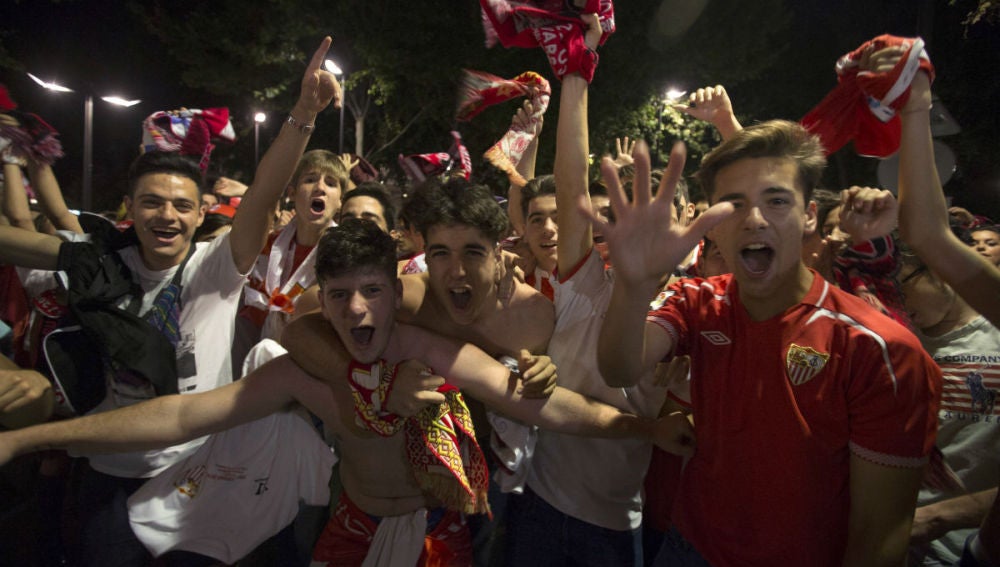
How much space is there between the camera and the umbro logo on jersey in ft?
6.56

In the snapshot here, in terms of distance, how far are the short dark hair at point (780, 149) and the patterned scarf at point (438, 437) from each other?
132 cm

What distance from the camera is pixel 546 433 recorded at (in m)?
2.75

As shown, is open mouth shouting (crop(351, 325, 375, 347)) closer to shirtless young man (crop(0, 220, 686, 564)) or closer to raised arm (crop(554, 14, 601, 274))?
shirtless young man (crop(0, 220, 686, 564))

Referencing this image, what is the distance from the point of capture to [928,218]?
194cm

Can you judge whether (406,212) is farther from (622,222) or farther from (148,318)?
(622,222)

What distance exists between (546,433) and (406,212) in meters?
1.27

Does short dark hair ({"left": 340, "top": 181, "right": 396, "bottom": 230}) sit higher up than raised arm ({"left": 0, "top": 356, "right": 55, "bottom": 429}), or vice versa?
short dark hair ({"left": 340, "top": 181, "right": 396, "bottom": 230})

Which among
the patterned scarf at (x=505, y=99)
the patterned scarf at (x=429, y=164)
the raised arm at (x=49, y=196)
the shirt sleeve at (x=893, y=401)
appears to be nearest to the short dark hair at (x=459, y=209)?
the patterned scarf at (x=505, y=99)

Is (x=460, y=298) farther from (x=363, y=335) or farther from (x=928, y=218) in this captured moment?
(x=928, y=218)

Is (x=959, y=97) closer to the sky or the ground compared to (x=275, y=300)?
closer to the sky

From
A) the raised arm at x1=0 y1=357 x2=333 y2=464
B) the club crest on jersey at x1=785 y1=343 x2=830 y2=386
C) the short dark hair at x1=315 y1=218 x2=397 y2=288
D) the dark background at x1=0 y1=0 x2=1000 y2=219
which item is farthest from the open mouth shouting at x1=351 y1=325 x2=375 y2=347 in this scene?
the dark background at x1=0 y1=0 x2=1000 y2=219

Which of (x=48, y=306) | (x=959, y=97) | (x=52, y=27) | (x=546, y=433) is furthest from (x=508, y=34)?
(x=52, y=27)

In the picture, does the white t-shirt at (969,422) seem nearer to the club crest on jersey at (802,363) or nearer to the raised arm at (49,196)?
the club crest on jersey at (802,363)

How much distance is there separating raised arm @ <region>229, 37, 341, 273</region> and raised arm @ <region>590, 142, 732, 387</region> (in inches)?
66.4
